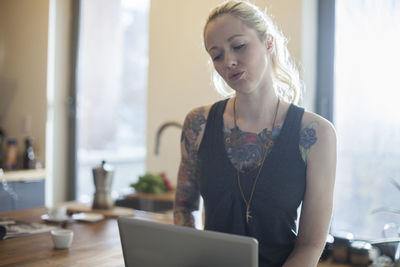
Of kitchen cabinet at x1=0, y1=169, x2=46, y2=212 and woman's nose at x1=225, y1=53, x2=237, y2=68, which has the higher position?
woman's nose at x1=225, y1=53, x2=237, y2=68

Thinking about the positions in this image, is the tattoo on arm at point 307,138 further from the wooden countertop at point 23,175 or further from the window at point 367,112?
the wooden countertop at point 23,175

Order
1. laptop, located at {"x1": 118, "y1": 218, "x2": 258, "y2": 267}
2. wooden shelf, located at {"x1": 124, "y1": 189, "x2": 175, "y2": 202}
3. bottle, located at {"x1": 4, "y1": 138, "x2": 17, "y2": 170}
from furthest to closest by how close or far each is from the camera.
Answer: bottle, located at {"x1": 4, "y1": 138, "x2": 17, "y2": 170} < wooden shelf, located at {"x1": 124, "y1": 189, "x2": 175, "y2": 202} < laptop, located at {"x1": 118, "y1": 218, "x2": 258, "y2": 267}

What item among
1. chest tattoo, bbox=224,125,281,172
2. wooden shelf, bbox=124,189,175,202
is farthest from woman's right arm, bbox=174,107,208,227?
wooden shelf, bbox=124,189,175,202

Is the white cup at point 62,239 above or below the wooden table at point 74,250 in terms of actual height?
above

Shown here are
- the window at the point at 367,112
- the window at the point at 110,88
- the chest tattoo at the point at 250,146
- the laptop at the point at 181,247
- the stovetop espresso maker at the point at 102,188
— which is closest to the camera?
the laptop at the point at 181,247

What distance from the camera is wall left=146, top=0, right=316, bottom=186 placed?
2.93 metres

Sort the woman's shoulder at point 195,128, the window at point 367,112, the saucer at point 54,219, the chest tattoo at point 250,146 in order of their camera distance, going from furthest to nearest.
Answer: the window at point 367,112
the saucer at point 54,219
the woman's shoulder at point 195,128
the chest tattoo at point 250,146

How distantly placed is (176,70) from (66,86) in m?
1.35

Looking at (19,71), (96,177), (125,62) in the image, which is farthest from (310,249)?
(19,71)

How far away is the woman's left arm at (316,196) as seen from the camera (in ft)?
4.13

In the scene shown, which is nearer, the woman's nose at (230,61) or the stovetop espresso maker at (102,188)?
the woman's nose at (230,61)

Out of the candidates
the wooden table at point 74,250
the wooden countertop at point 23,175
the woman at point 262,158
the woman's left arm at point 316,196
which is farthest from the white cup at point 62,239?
the wooden countertop at point 23,175

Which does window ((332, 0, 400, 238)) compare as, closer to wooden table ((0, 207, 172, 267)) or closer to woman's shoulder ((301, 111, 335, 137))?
woman's shoulder ((301, 111, 335, 137))

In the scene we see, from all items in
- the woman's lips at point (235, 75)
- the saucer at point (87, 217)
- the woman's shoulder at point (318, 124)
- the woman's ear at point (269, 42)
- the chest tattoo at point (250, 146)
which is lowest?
the saucer at point (87, 217)
